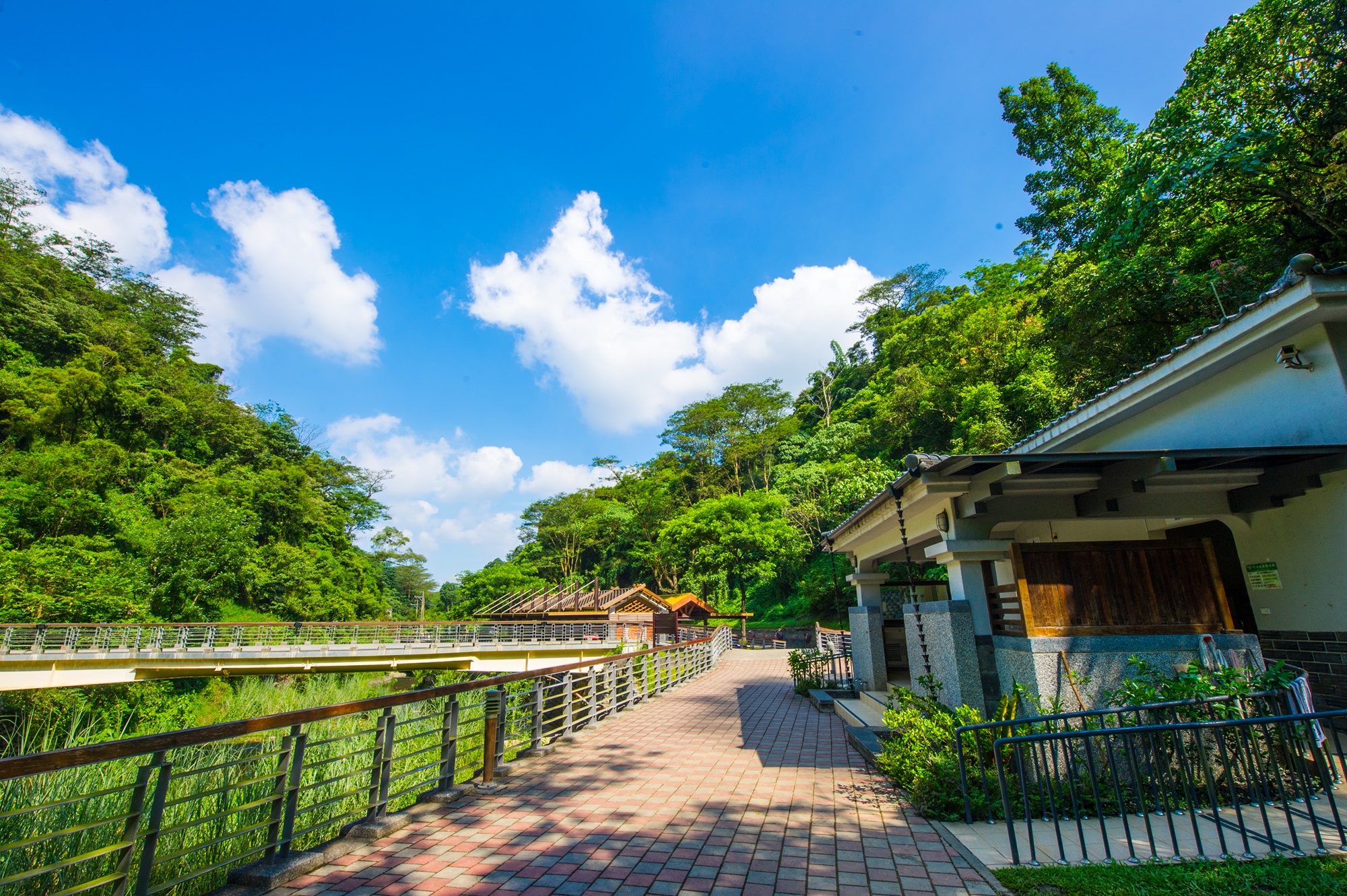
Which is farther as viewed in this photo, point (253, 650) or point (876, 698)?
point (253, 650)

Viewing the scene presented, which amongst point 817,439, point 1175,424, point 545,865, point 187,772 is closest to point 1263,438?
point 1175,424

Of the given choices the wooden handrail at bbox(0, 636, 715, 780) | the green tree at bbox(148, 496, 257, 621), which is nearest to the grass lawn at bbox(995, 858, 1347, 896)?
the wooden handrail at bbox(0, 636, 715, 780)

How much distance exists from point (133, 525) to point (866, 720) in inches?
1601

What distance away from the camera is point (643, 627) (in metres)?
26.4

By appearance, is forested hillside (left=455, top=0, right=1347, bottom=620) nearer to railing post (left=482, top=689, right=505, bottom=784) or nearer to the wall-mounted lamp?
the wall-mounted lamp

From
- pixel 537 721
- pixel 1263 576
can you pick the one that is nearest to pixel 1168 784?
pixel 1263 576

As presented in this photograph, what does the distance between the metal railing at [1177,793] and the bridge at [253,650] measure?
20739 millimetres

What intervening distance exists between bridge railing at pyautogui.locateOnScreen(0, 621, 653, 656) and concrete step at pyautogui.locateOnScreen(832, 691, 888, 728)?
16074 mm

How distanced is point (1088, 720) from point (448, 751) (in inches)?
215

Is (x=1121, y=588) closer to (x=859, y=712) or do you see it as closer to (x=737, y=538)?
(x=859, y=712)

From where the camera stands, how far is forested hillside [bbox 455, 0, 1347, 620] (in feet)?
34.2

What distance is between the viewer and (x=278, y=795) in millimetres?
3723

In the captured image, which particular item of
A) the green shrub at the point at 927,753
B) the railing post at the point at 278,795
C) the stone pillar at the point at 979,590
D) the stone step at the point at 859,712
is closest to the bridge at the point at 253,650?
the stone step at the point at 859,712

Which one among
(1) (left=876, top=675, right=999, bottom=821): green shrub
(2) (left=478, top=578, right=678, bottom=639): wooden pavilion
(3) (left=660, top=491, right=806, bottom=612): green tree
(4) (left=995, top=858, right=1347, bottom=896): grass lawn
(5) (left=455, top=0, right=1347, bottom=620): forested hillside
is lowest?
(4) (left=995, top=858, right=1347, bottom=896): grass lawn
